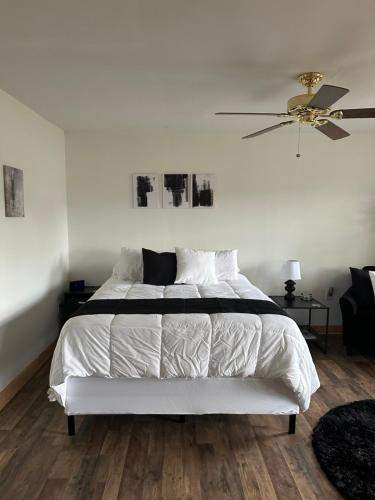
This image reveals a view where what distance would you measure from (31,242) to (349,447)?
2.99 meters

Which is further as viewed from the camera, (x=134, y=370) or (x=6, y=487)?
(x=134, y=370)

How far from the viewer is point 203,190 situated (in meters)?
4.20

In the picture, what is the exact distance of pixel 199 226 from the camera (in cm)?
424


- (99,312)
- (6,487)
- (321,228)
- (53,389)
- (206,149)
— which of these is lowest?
(6,487)

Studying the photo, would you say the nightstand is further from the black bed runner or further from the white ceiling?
the white ceiling

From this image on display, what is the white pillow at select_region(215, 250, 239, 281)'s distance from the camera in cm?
376

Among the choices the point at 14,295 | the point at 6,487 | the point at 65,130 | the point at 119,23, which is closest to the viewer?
A: the point at 119,23

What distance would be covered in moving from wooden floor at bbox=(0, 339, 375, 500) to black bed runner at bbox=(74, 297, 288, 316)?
773mm

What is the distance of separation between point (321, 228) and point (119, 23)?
10.9ft

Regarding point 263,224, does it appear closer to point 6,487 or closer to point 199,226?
point 199,226

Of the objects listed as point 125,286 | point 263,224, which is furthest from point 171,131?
point 125,286

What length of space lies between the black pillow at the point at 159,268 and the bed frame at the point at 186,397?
1394 mm

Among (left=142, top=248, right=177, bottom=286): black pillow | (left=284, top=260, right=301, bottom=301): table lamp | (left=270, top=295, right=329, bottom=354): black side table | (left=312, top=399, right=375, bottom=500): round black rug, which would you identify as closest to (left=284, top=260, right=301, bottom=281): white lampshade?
(left=284, top=260, right=301, bottom=301): table lamp

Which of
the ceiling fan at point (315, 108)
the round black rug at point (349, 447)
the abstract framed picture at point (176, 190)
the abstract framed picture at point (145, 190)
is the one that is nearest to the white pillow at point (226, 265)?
the abstract framed picture at point (176, 190)
